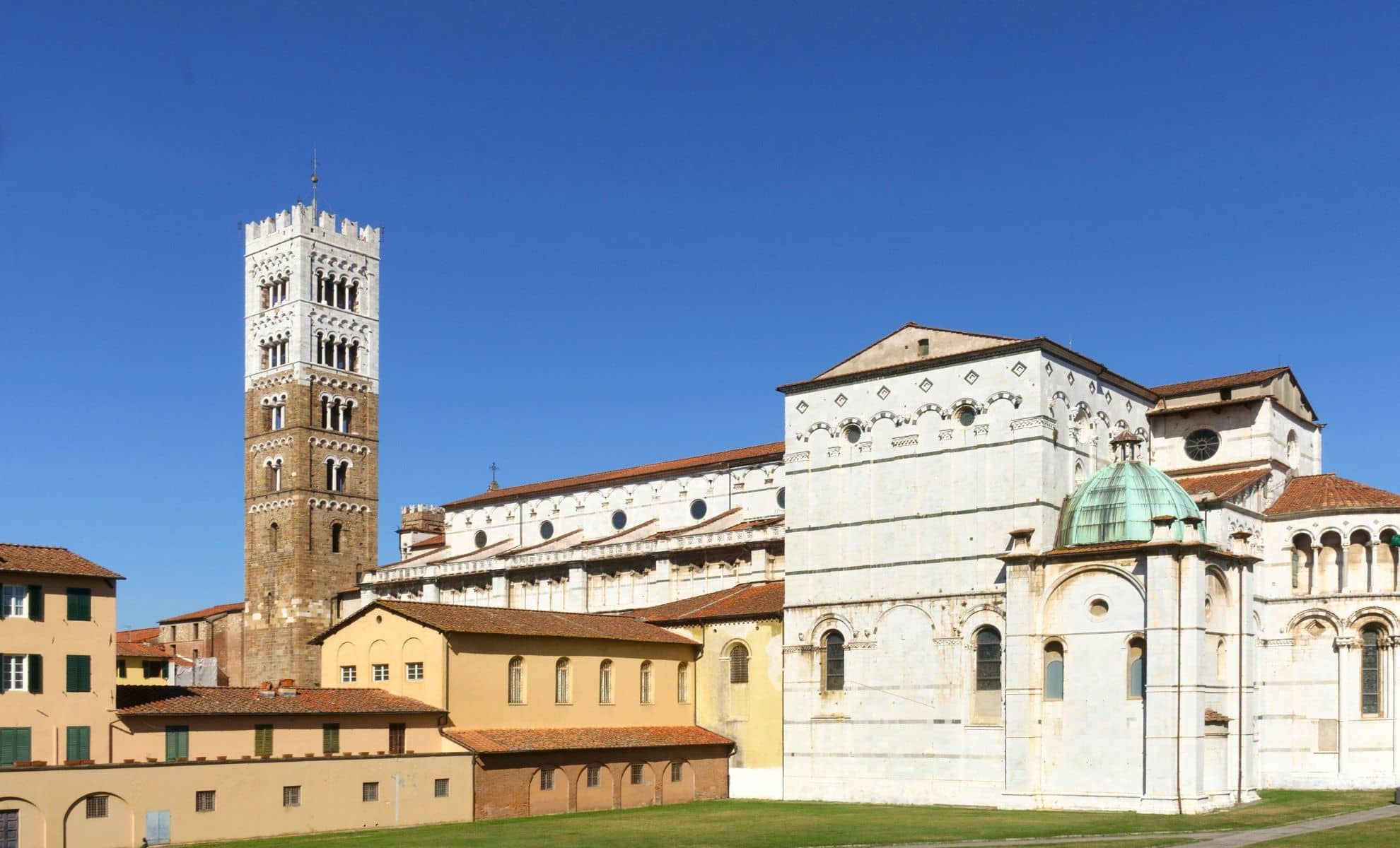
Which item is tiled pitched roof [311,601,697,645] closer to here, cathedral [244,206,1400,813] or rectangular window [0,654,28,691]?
cathedral [244,206,1400,813]

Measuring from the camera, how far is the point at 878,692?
51969 millimetres

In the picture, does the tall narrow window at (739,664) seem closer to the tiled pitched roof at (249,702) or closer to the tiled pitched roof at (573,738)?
the tiled pitched roof at (573,738)

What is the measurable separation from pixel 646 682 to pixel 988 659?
14007mm

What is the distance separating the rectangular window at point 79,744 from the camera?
134ft

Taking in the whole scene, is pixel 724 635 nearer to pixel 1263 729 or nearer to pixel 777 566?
pixel 777 566

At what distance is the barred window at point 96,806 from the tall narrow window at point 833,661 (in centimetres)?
2439

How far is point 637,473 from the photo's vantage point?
81.9 m

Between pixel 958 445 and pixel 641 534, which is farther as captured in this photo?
pixel 641 534

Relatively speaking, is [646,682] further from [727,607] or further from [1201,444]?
[1201,444]

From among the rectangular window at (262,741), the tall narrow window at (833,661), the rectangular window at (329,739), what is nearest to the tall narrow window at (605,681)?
the tall narrow window at (833,661)

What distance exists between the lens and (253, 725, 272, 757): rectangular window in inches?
1754

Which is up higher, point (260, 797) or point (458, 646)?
point (458, 646)

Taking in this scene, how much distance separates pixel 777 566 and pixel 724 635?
1058 cm

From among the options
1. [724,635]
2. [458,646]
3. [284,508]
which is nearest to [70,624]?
[458,646]
